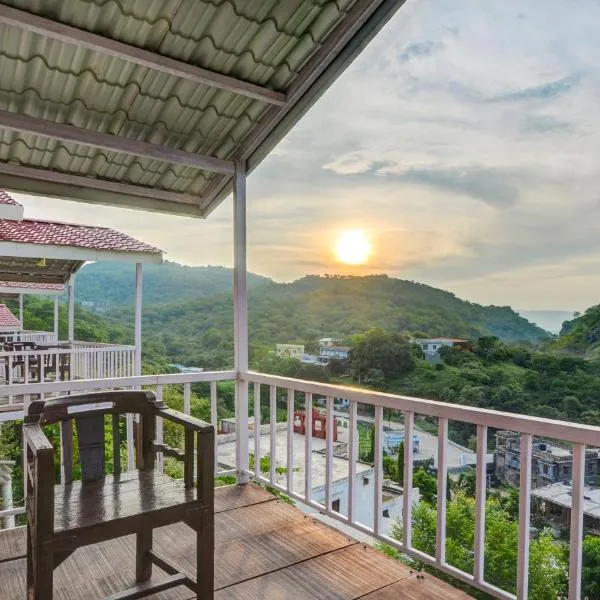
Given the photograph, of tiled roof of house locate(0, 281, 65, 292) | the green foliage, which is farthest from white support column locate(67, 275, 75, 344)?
the green foliage

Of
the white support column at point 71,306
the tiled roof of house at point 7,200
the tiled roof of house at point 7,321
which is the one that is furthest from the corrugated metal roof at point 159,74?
the tiled roof of house at point 7,321

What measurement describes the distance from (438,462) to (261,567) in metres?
1.05

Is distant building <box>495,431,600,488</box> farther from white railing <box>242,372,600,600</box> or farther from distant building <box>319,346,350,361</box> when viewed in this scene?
distant building <box>319,346,350,361</box>

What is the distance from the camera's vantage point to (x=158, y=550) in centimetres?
261

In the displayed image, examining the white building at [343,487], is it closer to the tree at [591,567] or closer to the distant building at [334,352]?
the distant building at [334,352]

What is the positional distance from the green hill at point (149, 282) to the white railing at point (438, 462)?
4.85m

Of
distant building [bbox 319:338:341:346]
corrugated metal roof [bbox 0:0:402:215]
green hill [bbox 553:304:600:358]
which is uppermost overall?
corrugated metal roof [bbox 0:0:402:215]

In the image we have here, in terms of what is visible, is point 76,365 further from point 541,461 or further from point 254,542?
point 541,461

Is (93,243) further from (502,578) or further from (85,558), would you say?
(502,578)

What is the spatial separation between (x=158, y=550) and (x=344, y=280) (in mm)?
3952

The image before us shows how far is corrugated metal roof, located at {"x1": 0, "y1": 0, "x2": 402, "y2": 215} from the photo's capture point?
2.41 metres

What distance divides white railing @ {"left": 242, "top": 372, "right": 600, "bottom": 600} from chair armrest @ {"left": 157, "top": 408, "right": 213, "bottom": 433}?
1.02 meters

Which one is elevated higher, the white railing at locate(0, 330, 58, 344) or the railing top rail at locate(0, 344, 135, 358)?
the railing top rail at locate(0, 344, 135, 358)

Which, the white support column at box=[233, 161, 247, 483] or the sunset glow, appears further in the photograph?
the sunset glow
